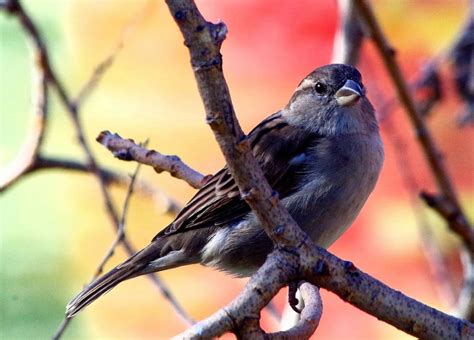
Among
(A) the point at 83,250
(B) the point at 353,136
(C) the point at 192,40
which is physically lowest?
(C) the point at 192,40

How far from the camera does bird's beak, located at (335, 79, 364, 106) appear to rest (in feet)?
10.9

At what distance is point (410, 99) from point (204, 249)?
3.53 ft

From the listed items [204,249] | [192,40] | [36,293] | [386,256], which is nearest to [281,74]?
[386,256]

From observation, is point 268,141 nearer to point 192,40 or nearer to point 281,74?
point 192,40


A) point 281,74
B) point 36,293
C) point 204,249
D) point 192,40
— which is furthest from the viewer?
point 281,74

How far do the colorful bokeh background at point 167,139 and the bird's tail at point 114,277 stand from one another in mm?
1870

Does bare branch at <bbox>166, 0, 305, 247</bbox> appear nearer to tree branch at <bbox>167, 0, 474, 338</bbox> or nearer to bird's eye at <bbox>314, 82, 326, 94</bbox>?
tree branch at <bbox>167, 0, 474, 338</bbox>

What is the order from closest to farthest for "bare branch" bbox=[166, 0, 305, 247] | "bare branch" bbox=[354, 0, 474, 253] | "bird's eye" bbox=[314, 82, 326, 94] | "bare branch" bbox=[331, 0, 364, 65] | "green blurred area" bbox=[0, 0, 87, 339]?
1. "bare branch" bbox=[166, 0, 305, 247]
2. "bare branch" bbox=[354, 0, 474, 253]
3. "bird's eye" bbox=[314, 82, 326, 94]
4. "bare branch" bbox=[331, 0, 364, 65]
5. "green blurred area" bbox=[0, 0, 87, 339]

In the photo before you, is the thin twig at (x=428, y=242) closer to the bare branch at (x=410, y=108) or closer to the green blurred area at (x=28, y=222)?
the bare branch at (x=410, y=108)

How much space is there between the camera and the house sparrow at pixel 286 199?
3.13 metres

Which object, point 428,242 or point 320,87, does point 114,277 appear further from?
point 428,242

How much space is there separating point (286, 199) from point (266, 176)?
116 millimetres

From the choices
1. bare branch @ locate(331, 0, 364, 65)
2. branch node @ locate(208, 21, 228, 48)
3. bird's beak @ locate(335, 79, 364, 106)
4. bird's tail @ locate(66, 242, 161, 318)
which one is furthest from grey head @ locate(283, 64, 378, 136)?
branch node @ locate(208, 21, 228, 48)

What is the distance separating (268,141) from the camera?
3.41m
